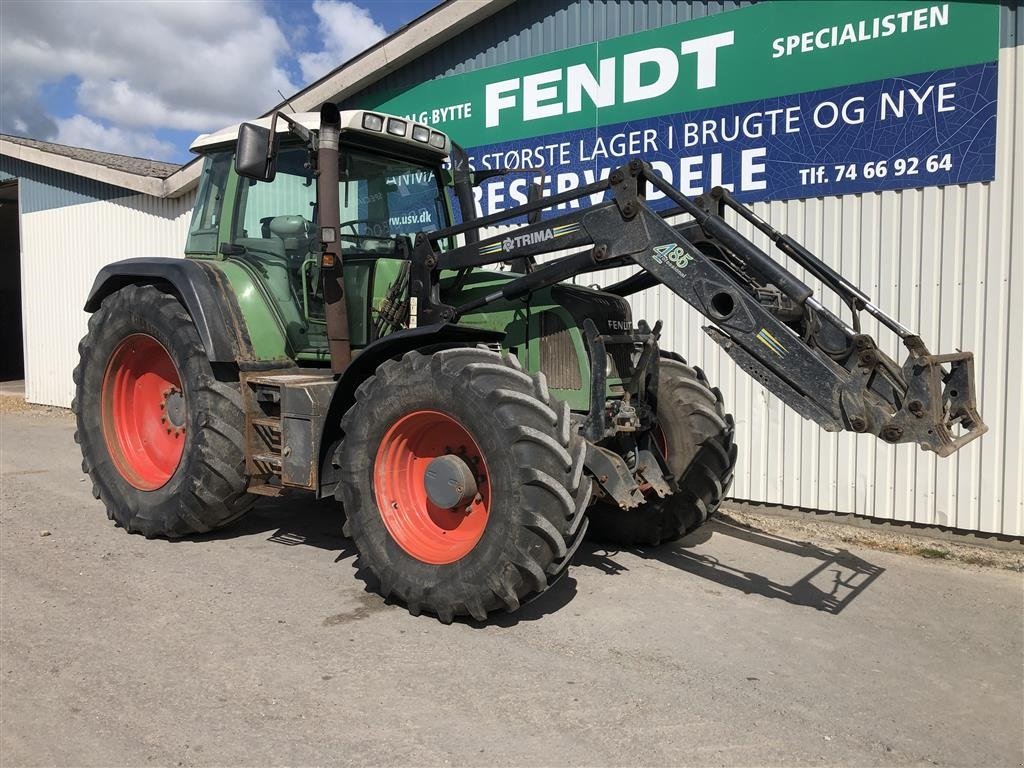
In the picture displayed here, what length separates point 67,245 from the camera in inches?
533

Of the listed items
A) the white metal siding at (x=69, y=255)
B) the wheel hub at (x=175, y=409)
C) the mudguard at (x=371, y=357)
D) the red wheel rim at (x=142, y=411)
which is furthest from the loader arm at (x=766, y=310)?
the white metal siding at (x=69, y=255)

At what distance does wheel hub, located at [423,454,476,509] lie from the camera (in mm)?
4421

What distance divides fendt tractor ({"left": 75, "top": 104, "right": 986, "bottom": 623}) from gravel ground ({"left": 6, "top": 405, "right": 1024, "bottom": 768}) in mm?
393

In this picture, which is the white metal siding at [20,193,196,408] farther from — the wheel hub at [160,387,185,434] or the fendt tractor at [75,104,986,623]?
the wheel hub at [160,387,185,434]

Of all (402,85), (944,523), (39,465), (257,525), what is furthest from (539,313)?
(39,465)

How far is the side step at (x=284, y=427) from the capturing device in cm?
502

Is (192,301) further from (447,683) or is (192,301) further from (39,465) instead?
(39,465)

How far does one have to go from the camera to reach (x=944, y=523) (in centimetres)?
620

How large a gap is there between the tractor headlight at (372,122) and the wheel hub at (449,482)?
223 cm

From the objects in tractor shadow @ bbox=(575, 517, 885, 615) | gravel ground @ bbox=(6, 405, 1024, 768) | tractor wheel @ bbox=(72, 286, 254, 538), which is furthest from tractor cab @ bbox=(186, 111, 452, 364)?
tractor shadow @ bbox=(575, 517, 885, 615)

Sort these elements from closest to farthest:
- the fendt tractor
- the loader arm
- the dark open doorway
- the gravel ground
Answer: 1. the gravel ground
2. the loader arm
3. the fendt tractor
4. the dark open doorway

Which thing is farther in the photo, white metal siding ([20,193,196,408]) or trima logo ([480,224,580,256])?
white metal siding ([20,193,196,408])

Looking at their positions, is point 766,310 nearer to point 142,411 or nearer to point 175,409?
point 175,409

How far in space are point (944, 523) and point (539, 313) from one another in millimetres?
3574
